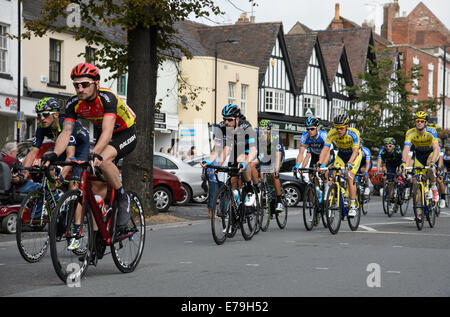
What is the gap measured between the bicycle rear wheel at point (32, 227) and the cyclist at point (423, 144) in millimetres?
7728

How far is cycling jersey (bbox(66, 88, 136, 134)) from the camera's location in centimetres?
729

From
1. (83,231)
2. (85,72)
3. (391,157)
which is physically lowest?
(83,231)

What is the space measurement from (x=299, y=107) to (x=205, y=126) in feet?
36.6

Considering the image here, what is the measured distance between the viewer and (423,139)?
48.9 ft

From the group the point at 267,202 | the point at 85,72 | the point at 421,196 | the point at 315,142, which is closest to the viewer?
the point at 85,72

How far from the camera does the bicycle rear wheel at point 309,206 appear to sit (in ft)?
41.8

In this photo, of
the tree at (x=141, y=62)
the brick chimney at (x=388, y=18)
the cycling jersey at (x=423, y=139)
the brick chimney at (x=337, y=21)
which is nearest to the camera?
the cycling jersey at (x=423, y=139)

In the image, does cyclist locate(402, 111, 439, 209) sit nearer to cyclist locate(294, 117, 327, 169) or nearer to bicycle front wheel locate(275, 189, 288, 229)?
cyclist locate(294, 117, 327, 169)

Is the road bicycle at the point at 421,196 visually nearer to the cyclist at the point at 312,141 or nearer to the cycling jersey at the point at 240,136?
the cyclist at the point at 312,141

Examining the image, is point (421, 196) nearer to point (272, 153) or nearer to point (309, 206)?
point (309, 206)

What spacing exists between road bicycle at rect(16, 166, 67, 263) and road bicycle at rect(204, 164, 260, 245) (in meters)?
2.47

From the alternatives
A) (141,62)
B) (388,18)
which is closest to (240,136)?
(141,62)

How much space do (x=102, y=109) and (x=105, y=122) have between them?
0.33 meters

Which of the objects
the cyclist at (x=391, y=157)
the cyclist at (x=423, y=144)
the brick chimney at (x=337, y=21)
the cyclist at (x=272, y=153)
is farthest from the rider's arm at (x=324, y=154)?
the brick chimney at (x=337, y=21)
